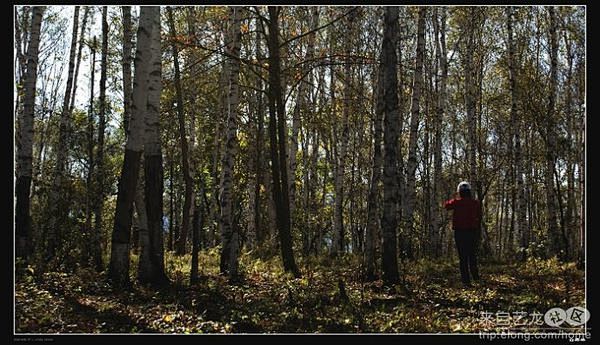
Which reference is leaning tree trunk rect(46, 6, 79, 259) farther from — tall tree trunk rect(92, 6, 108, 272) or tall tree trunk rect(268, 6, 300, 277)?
tall tree trunk rect(268, 6, 300, 277)

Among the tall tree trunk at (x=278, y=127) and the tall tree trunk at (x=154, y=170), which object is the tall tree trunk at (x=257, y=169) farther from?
the tall tree trunk at (x=154, y=170)

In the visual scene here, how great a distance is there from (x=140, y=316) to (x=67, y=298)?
1769 mm

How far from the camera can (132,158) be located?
9.16 meters

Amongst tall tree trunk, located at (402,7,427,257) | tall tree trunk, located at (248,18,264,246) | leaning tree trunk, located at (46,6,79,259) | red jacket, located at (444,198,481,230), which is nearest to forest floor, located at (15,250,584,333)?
A: red jacket, located at (444,198,481,230)

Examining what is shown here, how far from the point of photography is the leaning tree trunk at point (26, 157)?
34.3 feet

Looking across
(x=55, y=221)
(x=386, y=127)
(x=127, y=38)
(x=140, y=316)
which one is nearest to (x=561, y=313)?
(x=386, y=127)

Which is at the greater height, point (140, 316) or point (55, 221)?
point (55, 221)

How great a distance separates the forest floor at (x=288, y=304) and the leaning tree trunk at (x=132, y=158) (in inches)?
18.4

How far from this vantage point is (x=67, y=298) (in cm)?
803

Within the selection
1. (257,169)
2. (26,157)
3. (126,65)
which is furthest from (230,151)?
(257,169)

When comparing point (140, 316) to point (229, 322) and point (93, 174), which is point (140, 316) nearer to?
point (229, 322)

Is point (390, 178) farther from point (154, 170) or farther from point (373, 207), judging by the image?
point (154, 170)

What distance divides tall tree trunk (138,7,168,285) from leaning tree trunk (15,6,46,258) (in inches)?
109

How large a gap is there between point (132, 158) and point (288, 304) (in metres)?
3.75
